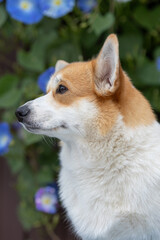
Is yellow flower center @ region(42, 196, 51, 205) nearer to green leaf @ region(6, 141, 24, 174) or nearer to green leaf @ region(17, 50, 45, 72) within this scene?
green leaf @ region(6, 141, 24, 174)

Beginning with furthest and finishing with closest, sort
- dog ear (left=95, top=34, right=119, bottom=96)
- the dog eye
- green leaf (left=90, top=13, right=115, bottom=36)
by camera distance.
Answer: green leaf (left=90, top=13, right=115, bottom=36)
the dog eye
dog ear (left=95, top=34, right=119, bottom=96)

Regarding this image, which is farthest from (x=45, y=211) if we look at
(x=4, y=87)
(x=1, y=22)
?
(x=1, y=22)

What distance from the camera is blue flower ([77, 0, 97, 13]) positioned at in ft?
7.33

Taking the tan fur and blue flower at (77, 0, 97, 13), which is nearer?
the tan fur

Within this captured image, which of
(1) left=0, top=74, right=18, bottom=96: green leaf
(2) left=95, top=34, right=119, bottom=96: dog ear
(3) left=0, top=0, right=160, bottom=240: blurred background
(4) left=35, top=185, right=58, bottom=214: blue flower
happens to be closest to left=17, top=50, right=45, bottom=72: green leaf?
(3) left=0, top=0, right=160, bottom=240: blurred background

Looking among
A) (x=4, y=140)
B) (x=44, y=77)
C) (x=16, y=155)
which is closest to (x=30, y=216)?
(x=16, y=155)

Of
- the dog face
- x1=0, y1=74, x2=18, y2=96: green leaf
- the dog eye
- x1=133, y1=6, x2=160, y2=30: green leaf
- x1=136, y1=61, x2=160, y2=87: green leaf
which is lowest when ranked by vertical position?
x1=136, y1=61, x2=160, y2=87: green leaf

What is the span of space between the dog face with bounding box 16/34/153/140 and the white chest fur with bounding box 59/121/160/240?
6 cm

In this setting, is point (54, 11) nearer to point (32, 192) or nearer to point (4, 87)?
point (4, 87)

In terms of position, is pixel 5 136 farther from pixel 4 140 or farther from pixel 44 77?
pixel 44 77

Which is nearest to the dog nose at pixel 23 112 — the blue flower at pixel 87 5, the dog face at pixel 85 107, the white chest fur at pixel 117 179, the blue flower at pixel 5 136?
the dog face at pixel 85 107

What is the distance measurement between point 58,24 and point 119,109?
102 cm

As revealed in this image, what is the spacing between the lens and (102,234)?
1.55 meters

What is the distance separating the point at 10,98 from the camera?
7.36 ft
